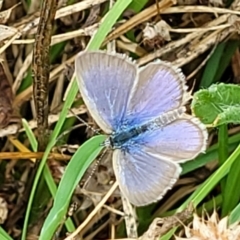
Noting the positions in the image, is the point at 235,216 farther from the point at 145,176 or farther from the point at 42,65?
the point at 42,65

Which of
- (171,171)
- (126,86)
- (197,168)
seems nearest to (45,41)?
(126,86)

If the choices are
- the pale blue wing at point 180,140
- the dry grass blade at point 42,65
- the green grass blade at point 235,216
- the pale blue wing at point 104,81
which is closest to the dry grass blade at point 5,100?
the dry grass blade at point 42,65

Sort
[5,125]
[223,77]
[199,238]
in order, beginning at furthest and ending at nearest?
1. [223,77]
2. [5,125]
3. [199,238]

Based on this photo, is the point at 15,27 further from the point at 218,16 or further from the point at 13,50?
the point at 218,16

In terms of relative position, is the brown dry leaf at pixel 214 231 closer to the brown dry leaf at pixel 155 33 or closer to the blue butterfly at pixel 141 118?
the blue butterfly at pixel 141 118

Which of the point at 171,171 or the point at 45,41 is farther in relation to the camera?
the point at 45,41

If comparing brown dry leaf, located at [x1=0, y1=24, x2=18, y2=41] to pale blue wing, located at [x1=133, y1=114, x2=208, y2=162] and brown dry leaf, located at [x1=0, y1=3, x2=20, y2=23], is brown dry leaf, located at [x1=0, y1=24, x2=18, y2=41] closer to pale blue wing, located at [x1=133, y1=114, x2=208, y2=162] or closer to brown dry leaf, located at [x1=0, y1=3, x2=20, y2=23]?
brown dry leaf, located at [x1=0, y1=3, x2=20, y2=23]
